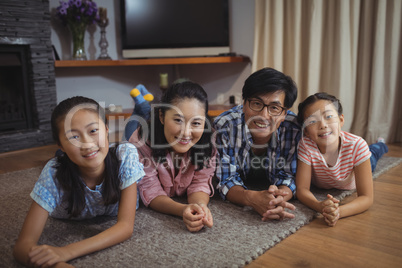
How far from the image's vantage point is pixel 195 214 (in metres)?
1.23

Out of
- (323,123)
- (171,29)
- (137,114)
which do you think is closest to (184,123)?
(323,123)

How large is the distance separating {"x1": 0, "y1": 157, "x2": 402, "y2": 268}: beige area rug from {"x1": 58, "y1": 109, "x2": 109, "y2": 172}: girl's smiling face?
0.28 meters

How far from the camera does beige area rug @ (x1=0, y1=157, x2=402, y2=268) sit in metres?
1.01

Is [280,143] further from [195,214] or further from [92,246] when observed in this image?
[92,246]

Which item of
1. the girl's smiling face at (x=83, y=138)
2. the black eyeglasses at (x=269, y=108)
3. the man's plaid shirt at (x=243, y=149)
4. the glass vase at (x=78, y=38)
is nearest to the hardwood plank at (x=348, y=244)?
the man's plaid shirt at (x=243, y=149)

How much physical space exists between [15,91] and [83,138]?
2132mm

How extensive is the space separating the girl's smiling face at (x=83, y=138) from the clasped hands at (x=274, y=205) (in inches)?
23.2

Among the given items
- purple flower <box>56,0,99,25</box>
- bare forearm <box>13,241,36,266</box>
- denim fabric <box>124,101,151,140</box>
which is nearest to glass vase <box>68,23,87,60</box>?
purple flower <box>56,0,99,25</box>

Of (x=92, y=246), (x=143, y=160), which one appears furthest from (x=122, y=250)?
(x=143, y=160)

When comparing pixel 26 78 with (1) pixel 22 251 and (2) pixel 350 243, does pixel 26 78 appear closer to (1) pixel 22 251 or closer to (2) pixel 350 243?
(1) pixel 22 251

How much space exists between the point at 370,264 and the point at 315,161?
530 millimetres

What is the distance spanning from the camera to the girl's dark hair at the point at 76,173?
1091mm

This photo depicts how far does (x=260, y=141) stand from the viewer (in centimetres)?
157

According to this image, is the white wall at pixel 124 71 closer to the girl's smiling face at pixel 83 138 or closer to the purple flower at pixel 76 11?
the purple flower at pixel 76 11
